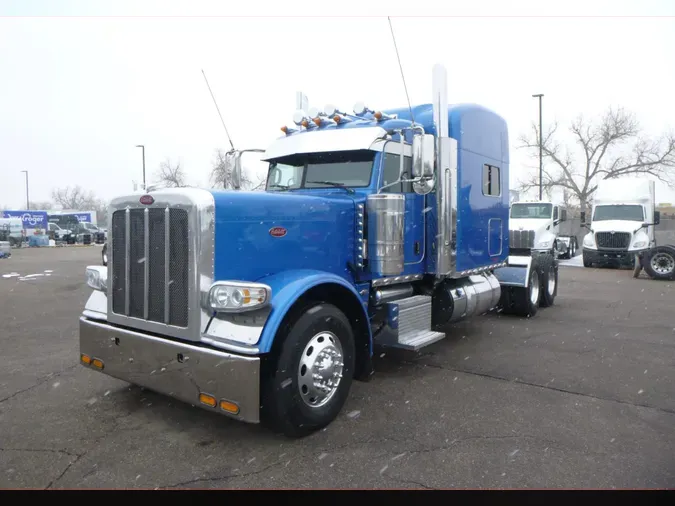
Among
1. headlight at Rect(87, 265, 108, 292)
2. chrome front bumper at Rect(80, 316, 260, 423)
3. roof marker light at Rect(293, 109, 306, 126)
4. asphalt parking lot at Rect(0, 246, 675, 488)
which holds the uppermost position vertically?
roof marker light at Rect(293, 109, 306, 126)

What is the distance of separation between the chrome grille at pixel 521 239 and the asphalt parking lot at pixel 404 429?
2.64 metres

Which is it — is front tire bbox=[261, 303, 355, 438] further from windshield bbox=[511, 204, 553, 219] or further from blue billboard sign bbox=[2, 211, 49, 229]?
blue billboard sign bbox=[2, 211, 49, 229]

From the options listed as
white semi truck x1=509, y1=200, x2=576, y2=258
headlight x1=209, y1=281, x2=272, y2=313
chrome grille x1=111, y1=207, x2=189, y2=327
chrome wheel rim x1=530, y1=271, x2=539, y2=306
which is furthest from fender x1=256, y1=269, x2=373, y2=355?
white semi truck x1=509, y1=200, x2=576, y2=258

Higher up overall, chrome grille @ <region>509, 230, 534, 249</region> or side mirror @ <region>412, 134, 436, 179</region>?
side mirror @ <region>412, 134, 436, 179</region>

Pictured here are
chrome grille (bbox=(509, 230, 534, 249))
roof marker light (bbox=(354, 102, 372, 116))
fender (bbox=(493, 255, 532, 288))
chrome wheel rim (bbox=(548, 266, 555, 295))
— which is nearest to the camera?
roof marker light (bbox=(354, 102, 372, 116))

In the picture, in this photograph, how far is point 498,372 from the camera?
5633mm

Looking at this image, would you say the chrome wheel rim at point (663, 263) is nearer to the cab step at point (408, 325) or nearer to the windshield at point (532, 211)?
the windshield at point (532, 211)

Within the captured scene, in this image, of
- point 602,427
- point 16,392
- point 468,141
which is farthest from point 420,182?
point 16,392

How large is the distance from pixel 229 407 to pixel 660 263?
1619 cm

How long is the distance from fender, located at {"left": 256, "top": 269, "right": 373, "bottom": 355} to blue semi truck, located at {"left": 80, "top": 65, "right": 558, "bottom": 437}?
12 mm

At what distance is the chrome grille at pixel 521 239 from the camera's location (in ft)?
30.2

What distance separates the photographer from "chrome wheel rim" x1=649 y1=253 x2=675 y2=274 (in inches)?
606

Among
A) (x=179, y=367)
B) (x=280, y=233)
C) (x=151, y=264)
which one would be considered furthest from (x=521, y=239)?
(x=179, y=367)

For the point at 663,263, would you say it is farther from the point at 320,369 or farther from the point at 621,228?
the point at 320,369
